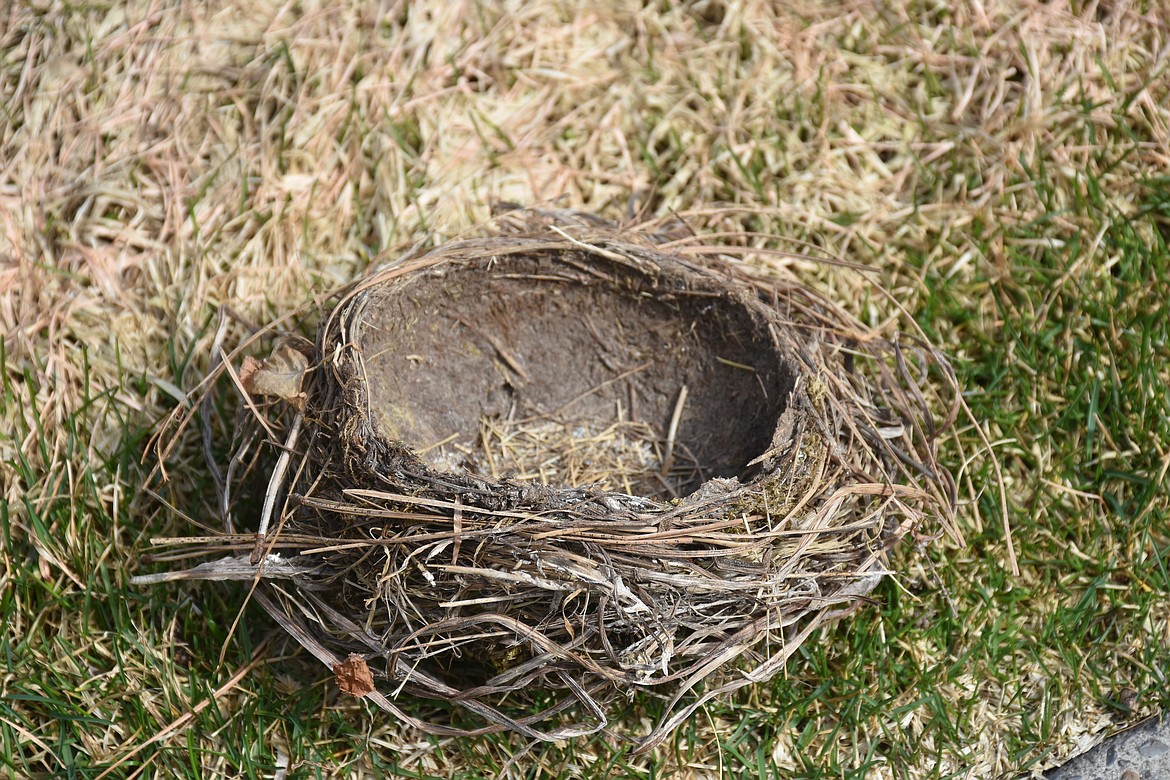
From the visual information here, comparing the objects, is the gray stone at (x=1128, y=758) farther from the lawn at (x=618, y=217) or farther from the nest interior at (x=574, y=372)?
the nest interior at (x=574, y=372)

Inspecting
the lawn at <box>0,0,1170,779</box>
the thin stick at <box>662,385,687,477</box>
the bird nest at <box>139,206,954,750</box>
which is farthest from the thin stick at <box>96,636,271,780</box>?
the thin stick at <box>662,385,687,477</box>

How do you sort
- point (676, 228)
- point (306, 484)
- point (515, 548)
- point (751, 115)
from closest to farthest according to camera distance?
1. point (515, 548)
2. point (306, 484)
3. point (676, 228)
4. point (751, 115)

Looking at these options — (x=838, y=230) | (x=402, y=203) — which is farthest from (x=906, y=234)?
(x=402, y=203)

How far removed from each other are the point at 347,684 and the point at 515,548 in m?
0.46

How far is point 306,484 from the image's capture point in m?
2.31

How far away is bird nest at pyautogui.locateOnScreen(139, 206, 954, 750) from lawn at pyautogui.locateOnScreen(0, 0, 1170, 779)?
7.1 inches

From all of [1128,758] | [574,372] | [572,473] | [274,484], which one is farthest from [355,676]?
[1128,758]

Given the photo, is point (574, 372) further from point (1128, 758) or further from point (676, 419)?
point (1128, 758)

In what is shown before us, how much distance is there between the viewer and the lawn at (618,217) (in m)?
2.43

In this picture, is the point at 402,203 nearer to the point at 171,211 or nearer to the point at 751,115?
the point at 171,211

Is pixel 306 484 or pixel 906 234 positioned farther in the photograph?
pixel 906 234

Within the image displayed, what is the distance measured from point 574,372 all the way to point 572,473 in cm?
28

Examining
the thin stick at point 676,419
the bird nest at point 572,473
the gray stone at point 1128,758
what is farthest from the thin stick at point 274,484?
the gray stone at point 1128,758

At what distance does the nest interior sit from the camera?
2.62 m
